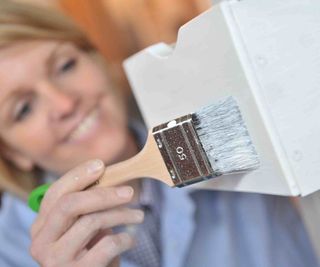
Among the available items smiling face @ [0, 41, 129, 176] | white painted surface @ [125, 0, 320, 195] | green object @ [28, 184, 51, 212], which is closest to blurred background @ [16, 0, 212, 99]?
smiling face @ [0, 41, 129, 176]

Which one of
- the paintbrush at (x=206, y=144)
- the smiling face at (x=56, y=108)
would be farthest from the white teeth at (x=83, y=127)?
the paintbrush at (x=206, y=144)

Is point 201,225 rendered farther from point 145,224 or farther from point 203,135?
point 203,135

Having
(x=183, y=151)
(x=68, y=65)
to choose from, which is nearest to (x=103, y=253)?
(x=183, y=151)

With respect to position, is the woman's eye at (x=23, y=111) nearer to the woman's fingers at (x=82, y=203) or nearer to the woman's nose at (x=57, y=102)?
the woman's nose at (x=57, y=102)

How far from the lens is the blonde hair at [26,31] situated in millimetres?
540

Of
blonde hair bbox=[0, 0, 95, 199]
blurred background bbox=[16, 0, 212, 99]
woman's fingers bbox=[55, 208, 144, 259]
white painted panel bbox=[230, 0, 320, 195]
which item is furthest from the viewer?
blurred background bbox=[16, 0, 212, 99]

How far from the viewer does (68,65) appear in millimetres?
599

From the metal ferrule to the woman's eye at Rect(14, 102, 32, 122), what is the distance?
0.26 meters

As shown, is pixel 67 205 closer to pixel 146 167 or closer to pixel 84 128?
pixel 146 167

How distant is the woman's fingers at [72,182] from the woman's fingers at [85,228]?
0.09 feet

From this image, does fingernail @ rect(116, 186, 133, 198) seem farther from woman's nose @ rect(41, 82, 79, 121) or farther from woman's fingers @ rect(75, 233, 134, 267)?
woman's nose @ rect(41, 82, 79, 121)

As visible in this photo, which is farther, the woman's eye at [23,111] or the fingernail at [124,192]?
the woman's eye at [23,111]

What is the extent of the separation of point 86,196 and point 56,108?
0.59 ft

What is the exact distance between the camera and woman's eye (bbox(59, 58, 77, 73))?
0.59 metres
